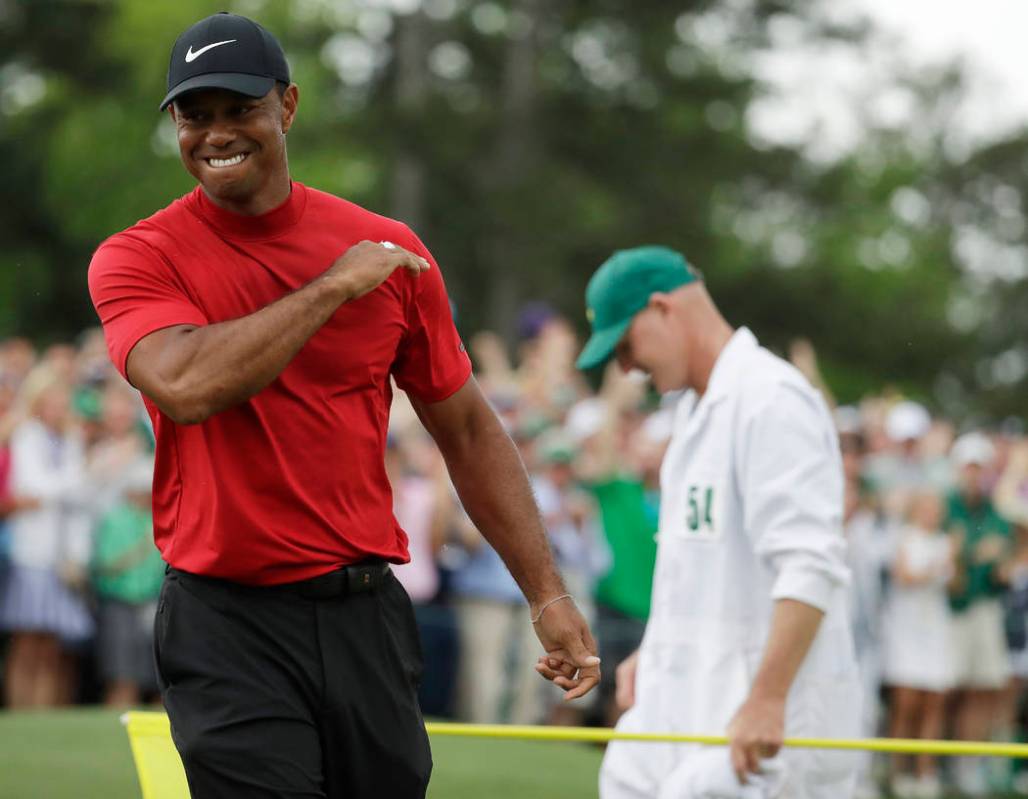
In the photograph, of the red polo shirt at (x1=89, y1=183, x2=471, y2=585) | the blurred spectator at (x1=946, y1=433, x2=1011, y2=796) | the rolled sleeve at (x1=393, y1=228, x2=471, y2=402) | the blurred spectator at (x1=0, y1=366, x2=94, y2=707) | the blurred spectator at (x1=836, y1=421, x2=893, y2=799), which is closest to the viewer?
the red polo shirt at (x1=89, y1=183, x2=471, y2=585)

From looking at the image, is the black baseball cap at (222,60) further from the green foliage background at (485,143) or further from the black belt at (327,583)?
the green foliage background at (485,143)

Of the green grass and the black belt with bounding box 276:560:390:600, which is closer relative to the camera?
the black belt with bounding box 276:560:390:600

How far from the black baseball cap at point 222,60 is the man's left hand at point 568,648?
1442 mm

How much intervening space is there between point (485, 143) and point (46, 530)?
72.9 ft

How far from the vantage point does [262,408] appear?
395cm

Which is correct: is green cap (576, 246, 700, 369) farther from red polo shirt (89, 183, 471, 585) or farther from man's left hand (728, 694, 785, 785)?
red polo shirt (89, 183, 471, 585)

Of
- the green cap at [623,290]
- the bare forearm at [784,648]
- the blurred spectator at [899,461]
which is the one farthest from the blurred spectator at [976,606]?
the bare forearm at [784,648]

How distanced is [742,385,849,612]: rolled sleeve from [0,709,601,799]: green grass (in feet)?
15.4

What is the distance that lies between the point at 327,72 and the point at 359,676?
27.9 meters

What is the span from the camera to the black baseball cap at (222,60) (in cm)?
388

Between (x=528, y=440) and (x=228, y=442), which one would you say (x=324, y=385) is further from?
(x=528, y=440)

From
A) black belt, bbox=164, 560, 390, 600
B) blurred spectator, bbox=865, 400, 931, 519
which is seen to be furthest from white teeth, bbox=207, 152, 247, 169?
blurred spectator, bbox=865, 400, 931, 519

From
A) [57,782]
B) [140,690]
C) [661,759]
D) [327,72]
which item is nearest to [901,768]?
[140,690]

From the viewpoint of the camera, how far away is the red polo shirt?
3.92m
